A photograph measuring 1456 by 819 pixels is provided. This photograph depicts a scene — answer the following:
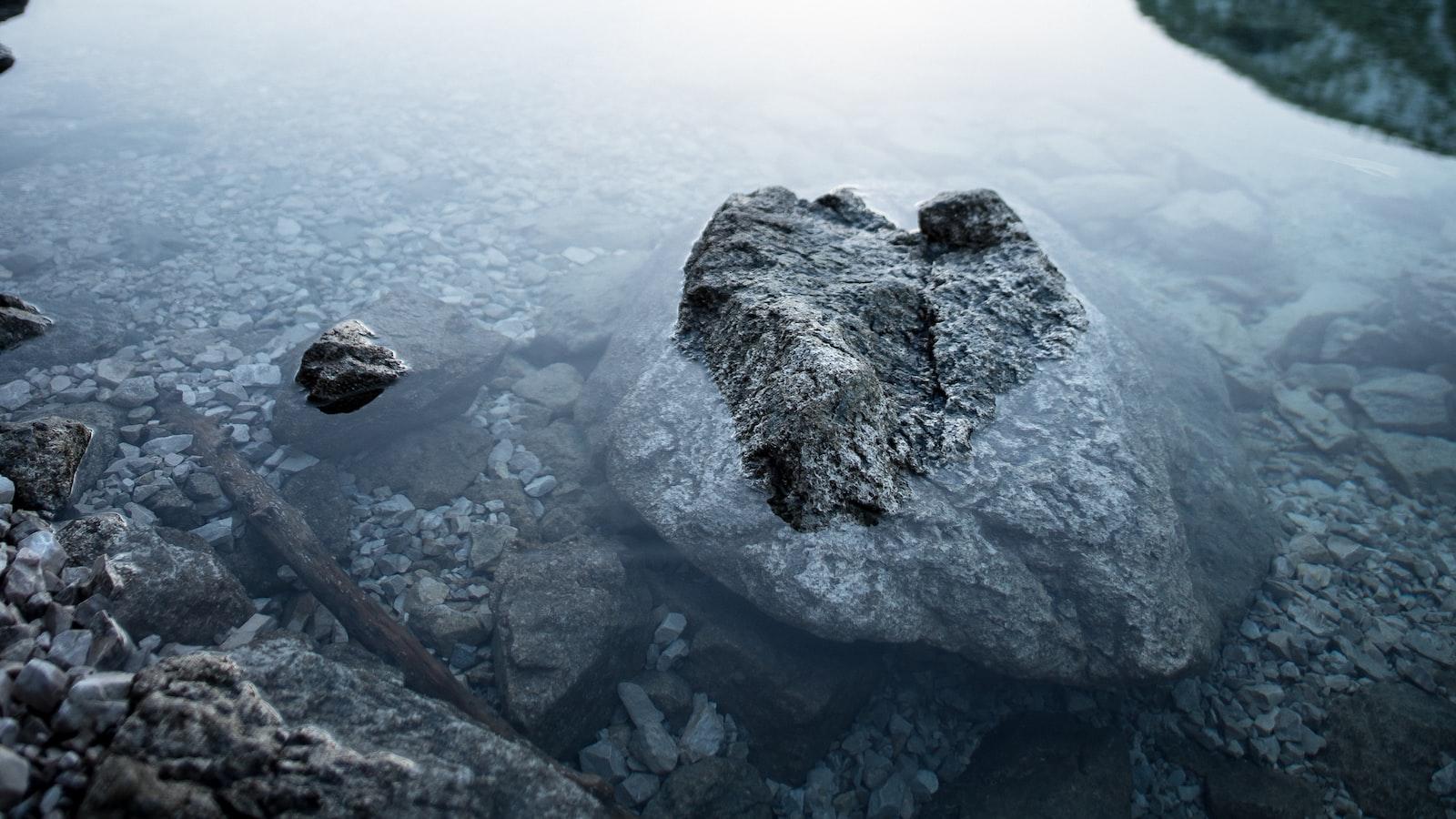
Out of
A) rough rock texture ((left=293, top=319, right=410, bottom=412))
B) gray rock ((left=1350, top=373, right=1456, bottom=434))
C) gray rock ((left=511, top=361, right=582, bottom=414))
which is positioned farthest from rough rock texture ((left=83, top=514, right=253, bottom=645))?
gray rock ((left=1350, top=373, right=1456, bottom=434))

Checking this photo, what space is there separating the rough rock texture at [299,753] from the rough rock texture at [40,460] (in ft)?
2.85

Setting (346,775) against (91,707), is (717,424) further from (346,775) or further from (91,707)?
(91,707)

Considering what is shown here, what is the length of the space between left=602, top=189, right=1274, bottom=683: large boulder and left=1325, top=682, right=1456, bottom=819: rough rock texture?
581mm

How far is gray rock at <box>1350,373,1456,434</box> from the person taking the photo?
4.68 metres

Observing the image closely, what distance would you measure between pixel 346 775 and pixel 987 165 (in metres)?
8.22

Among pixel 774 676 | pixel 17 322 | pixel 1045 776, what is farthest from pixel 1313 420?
pixel 17 322

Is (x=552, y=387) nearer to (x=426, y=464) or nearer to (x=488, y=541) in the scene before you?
(x=426, y=464)

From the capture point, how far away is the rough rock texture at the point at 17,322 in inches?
127

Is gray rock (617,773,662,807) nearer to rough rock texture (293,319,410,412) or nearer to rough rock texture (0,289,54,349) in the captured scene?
rough rock texture (293,319,410,412)

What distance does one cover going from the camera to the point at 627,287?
5109 millimetres

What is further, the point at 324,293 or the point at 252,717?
the point at 324,293

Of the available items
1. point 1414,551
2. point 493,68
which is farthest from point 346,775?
point 493,68

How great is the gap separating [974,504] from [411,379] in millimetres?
2689

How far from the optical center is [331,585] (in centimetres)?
280
